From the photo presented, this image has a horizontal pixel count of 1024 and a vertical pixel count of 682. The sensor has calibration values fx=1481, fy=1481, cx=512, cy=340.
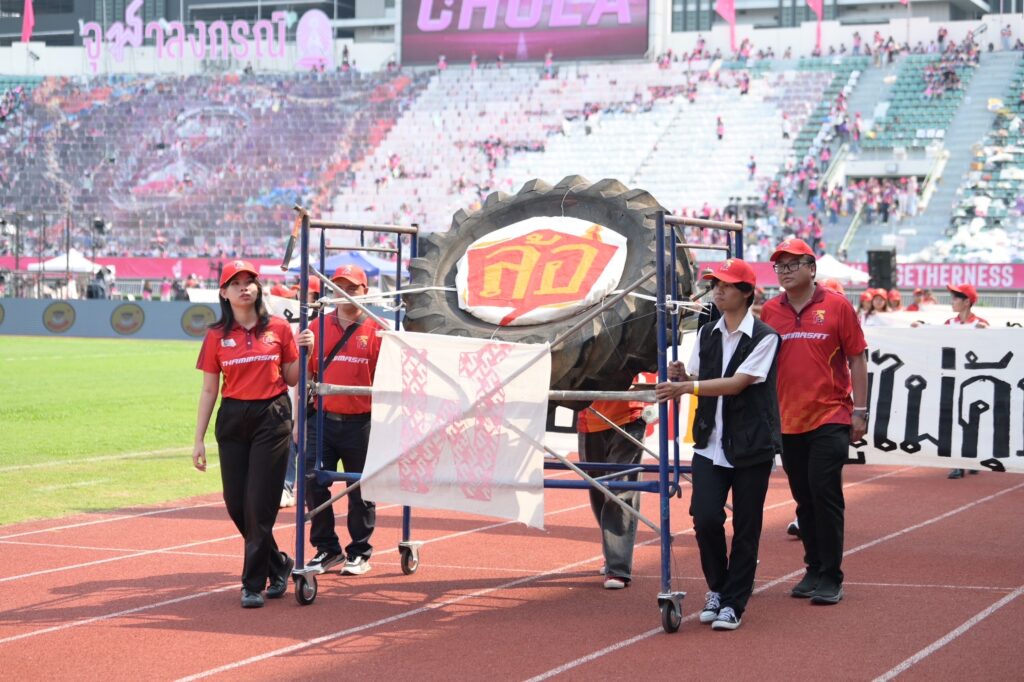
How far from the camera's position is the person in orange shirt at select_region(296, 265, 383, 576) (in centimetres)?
903

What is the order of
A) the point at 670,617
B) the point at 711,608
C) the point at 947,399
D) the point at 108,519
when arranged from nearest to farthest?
the point at 670,617 → the point at 711,608 → the point at 108,519 → the point at 947,399

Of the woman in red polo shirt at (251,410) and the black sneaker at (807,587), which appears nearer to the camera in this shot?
the woman in red polo shirt at (251,410)

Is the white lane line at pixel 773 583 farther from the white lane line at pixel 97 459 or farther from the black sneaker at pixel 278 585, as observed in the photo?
the white lane line at pixel 97 459

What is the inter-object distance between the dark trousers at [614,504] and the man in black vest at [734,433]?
44.2 inches

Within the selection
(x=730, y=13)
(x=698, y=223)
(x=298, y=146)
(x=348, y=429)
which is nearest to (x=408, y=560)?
(x=348, y=429)

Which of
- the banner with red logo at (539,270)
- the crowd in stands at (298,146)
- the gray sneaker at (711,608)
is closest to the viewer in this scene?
the gray sneaker at (711,608)

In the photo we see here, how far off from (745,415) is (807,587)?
140 centimetres

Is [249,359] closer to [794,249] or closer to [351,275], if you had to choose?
[351,275]

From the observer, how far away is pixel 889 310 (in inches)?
697

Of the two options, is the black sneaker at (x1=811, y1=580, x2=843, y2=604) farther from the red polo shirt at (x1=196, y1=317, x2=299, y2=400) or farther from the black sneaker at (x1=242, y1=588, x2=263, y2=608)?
the red polo shirt at (x1=196, y1=317, x2=299, y2=400)

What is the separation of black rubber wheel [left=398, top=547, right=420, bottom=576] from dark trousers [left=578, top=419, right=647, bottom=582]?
1.16 metres

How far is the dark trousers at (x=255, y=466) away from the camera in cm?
793

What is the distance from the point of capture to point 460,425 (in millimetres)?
7773

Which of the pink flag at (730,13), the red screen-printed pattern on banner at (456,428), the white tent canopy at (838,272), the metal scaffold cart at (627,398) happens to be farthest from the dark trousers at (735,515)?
the pink flag at (730,13)
